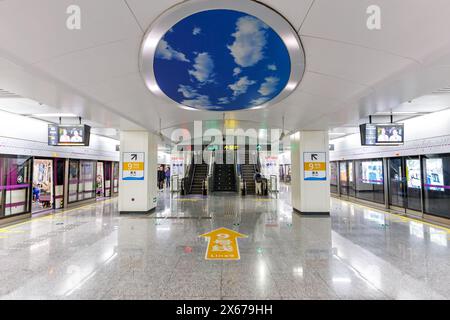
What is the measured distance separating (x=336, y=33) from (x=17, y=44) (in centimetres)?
370

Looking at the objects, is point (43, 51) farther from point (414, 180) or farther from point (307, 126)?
point (414, 180)

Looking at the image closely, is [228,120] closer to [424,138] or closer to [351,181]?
[424,138]

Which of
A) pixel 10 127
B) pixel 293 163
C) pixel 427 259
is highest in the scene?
pixel 10 127

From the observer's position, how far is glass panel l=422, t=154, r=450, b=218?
672cm

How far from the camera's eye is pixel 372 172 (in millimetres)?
10039

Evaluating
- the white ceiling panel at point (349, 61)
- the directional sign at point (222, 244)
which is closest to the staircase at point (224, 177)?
the directional sign at point (222, 244)

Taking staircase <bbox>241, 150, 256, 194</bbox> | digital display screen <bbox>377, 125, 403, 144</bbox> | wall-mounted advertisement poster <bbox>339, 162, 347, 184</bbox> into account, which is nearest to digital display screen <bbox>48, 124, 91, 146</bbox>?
digital display screen <bbox>377, 125, 403, 144</bbox>

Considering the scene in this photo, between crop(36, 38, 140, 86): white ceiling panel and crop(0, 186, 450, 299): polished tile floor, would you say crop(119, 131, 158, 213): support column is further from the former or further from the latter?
crop(36, 38, 140, 86): white ceiling panel

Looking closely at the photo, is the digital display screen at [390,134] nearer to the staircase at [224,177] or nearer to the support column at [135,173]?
the support column at [135,173]

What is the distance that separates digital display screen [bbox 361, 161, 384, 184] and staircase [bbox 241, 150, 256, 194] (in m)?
5.95

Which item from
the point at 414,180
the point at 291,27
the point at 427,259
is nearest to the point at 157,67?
the point at 291,27

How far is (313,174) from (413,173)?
3.65 meters

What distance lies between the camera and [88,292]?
2777mm

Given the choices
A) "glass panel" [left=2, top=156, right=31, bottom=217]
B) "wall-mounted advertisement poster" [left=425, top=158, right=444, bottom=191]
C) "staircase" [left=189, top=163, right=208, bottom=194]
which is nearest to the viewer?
"glass panel" [left=2, top=156, right=31, bottom=217]
